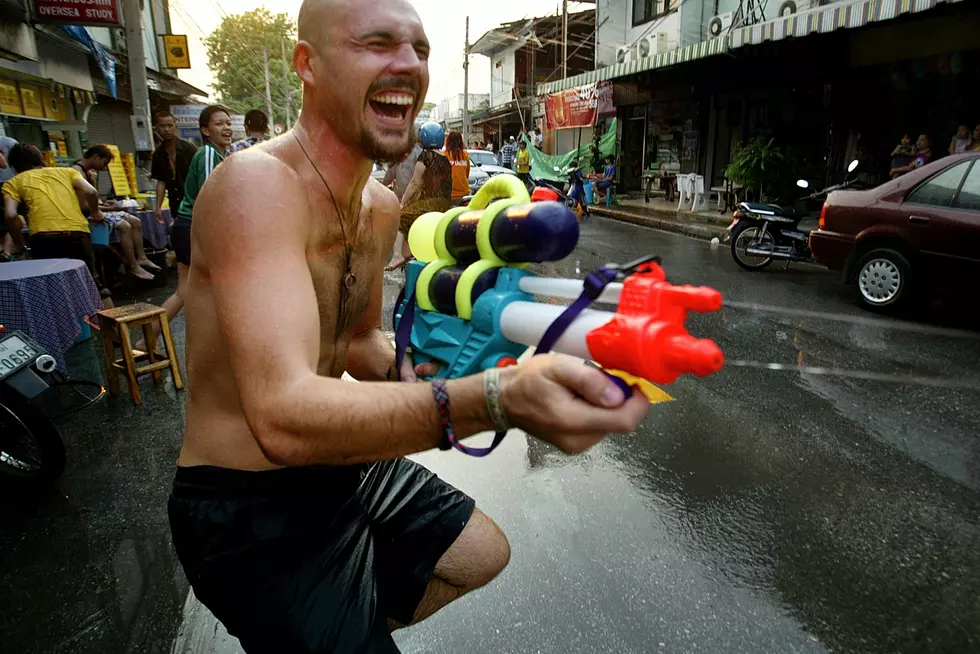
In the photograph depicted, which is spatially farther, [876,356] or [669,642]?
[876,356]

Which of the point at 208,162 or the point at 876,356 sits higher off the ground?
the point at 208,162

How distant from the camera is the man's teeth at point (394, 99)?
115 centimetres

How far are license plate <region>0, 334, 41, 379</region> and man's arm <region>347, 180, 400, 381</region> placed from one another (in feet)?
7.92

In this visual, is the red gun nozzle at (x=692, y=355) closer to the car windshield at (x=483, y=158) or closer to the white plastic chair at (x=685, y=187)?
the white plastic chair at (x=685, y=187)

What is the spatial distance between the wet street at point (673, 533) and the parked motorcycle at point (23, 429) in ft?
0.46

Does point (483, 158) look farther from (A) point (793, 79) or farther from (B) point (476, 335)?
(B) point (476, 335)

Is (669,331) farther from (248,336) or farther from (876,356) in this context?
(876,356)

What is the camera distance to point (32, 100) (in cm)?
1148

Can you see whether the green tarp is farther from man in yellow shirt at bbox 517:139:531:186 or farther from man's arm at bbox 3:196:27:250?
man's arm at bbox 3:196:27:250

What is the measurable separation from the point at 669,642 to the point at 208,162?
464 centimetres

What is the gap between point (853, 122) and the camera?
472 inches

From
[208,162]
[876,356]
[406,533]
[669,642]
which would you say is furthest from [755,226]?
[406,533]

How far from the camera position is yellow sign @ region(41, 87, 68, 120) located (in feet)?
40.0

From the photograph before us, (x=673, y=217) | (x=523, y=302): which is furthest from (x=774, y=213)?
(x=523, y=302)
